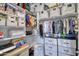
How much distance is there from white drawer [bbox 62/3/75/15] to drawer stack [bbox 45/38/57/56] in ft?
1.30

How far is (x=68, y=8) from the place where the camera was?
168 cm

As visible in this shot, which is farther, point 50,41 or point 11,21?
point 50,41

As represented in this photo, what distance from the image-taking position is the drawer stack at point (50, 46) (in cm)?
170

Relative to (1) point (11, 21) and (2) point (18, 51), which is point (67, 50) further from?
(1) point (11, 21)

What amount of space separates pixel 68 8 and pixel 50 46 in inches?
21.6

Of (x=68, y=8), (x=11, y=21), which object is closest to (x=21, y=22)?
(x=11, y=21)

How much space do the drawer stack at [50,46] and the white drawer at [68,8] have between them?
1.30 ft

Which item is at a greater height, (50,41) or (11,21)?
(11,21)

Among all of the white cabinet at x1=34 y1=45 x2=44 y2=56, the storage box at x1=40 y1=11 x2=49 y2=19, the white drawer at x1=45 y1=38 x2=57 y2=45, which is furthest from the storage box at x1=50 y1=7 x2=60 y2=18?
the white cabinet at x1=34 y1=45 x2=44 y2=56

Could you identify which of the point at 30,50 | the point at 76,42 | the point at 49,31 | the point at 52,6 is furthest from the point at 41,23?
the point at 76,42

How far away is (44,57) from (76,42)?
46 cm

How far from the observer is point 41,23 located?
68.7 inches

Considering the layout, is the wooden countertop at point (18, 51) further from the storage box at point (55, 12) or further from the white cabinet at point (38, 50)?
the storage box at point (55, 12)

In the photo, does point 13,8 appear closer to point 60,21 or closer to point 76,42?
point 60,21
